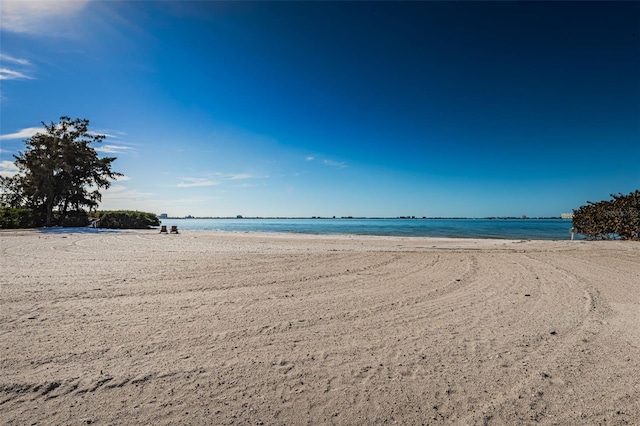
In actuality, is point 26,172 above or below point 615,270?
above

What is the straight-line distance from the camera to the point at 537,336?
4.48 metres

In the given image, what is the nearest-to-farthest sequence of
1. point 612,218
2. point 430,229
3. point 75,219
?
1. point 612,218
2. point 75,219
3. point 430,229

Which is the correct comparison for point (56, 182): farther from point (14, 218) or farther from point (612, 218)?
point (612, 218)

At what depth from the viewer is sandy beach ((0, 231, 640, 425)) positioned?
281 cm

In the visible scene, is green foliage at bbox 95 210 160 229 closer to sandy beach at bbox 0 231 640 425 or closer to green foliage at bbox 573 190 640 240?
sandy beach at bbox 0 231 640 425

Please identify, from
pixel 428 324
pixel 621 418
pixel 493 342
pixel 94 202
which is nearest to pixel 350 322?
pixel 428 324

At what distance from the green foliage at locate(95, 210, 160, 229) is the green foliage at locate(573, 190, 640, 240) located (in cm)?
4443

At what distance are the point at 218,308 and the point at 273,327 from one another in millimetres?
1406

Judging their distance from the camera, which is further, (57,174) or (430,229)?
(430,229)

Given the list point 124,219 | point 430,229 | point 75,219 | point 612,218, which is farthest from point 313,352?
point 430,229

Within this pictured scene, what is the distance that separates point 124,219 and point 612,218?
152ft

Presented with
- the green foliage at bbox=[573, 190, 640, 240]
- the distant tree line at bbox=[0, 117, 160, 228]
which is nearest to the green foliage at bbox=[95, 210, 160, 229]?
the distant tree line at bbox=[0, 117, 160, 228]

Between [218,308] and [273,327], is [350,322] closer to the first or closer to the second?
[273,327]

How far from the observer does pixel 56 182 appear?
104 ft
